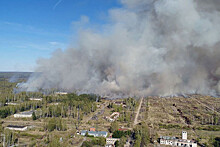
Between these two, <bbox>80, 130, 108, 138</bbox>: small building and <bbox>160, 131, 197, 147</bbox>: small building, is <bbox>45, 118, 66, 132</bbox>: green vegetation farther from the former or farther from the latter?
<bbox>160, 131, 197, 147</bbox>: small building

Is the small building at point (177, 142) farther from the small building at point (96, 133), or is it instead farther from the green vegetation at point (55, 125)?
the green vegetation at point (55, 125)

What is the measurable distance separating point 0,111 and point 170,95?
1667 cm

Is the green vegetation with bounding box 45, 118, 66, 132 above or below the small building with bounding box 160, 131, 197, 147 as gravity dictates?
above

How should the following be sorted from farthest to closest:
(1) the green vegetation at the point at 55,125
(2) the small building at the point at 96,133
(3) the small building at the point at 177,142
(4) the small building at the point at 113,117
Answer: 1. (4) the small building at the point at 113,117
2. (1) the green vegetation at the point at 55,125
3. (2) the small building at the point at 96,133
4. (3) the small building at the point at 177,142

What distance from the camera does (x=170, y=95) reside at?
22.9m

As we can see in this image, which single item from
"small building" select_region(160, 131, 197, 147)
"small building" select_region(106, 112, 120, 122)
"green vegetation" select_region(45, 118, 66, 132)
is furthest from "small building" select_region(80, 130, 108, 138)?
"small building" select_region(106, 112, 120, 122)

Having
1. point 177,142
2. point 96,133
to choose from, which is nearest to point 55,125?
point 96,133

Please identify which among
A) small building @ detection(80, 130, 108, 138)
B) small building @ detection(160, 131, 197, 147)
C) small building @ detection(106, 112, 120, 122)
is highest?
small building @ detection(106, 112, 120, 122)

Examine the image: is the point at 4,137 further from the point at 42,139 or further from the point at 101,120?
the point at 101,120

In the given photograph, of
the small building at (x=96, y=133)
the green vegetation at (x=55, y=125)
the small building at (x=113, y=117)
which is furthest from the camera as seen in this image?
the small building at (x=113, y=117)

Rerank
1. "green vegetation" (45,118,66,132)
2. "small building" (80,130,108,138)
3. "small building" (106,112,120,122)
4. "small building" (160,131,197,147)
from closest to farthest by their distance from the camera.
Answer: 1. "small building" (160,131,197,147)
2. "small building" (80,130,108,138)
3. "green vegetation" (45,118,66,132)
4. "small building" (106,112,120,122)

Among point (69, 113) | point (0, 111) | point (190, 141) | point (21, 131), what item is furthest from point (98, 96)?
point (190, 141)

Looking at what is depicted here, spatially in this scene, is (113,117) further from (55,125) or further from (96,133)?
(55,125)

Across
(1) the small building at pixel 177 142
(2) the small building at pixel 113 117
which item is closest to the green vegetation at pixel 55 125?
(2) the small building at pixel 113 117
